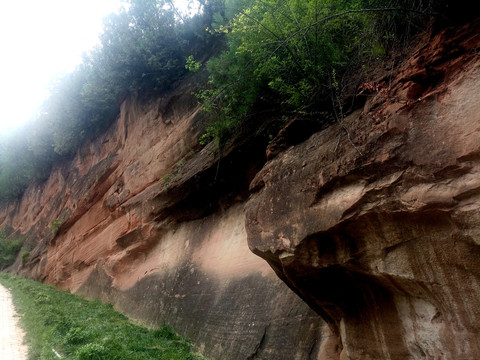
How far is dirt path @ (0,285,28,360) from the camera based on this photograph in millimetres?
6887

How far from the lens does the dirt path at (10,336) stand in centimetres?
689

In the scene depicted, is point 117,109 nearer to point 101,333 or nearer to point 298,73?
point 101,333

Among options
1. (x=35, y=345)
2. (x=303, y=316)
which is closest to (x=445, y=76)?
(x=303, y=316)

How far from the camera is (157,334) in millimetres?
8281

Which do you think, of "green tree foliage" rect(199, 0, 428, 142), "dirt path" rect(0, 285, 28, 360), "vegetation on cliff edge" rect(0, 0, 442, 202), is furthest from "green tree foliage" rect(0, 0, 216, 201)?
"dirt path" rect(0, 285, 28, 360)

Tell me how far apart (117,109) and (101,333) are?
448 inches

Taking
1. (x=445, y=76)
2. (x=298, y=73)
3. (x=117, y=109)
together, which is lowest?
(x=445, y=76)

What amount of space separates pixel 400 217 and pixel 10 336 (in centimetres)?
904

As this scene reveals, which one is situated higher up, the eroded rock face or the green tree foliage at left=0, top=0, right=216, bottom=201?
the green tree foliage at left=0, top=0, right=216, bottom=201

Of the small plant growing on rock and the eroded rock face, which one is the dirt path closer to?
the small plant growing on rock

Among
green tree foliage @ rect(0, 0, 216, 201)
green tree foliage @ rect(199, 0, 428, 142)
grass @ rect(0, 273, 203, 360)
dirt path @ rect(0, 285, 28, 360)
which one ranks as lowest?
grass @ rect(0, 273, 203, 360)

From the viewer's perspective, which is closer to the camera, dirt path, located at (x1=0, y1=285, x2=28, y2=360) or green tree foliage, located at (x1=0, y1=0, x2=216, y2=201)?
dirt path, located at (x1=0, y1=285, x2=28, y2=360)

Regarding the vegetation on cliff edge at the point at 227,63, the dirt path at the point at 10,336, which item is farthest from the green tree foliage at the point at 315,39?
the dirt path at the point at 10,336

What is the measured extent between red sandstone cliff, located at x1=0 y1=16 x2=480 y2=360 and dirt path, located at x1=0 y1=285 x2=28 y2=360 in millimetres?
3093
